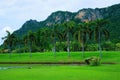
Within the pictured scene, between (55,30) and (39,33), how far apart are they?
1151cm

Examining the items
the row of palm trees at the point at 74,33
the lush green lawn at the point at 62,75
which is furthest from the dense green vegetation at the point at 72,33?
the lush green lawn at the point at 62,75

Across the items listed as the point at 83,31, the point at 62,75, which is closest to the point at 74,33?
the point at 83,31

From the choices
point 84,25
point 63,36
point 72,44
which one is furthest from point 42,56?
point 72,44

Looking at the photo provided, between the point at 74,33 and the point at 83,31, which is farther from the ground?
the point at 83,31

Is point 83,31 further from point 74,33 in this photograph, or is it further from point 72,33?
point 72,33

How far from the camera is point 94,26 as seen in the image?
9919cm

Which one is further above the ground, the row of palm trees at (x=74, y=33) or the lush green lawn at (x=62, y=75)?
the row of palm trees at (x=74, y=33)

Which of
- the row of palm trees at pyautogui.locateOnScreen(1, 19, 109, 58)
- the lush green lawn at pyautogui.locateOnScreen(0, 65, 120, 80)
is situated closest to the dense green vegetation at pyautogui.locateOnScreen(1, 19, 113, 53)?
the row of palm trees at pyautogui.locateOnScreen(1, 19, 109, 58)

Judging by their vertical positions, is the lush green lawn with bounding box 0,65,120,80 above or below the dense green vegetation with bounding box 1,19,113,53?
below

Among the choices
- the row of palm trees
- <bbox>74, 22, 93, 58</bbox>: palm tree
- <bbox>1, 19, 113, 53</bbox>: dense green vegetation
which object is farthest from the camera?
<bbox>74, 22, 93, 58</bbox>: palm tree

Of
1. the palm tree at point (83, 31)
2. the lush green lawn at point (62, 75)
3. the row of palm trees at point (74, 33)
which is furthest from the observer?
the palm tree at point (83, 31)

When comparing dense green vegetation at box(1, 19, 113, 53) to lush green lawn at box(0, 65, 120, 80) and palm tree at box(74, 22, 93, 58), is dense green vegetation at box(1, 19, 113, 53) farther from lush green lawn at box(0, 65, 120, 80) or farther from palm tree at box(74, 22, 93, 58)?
lush green lawn at box(0, 65, 120, 80)

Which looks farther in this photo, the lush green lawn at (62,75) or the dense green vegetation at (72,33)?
the dense green vegetation at (72,33)

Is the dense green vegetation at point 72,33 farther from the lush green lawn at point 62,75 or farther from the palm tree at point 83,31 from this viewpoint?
the lush green lawn at point 62,75
